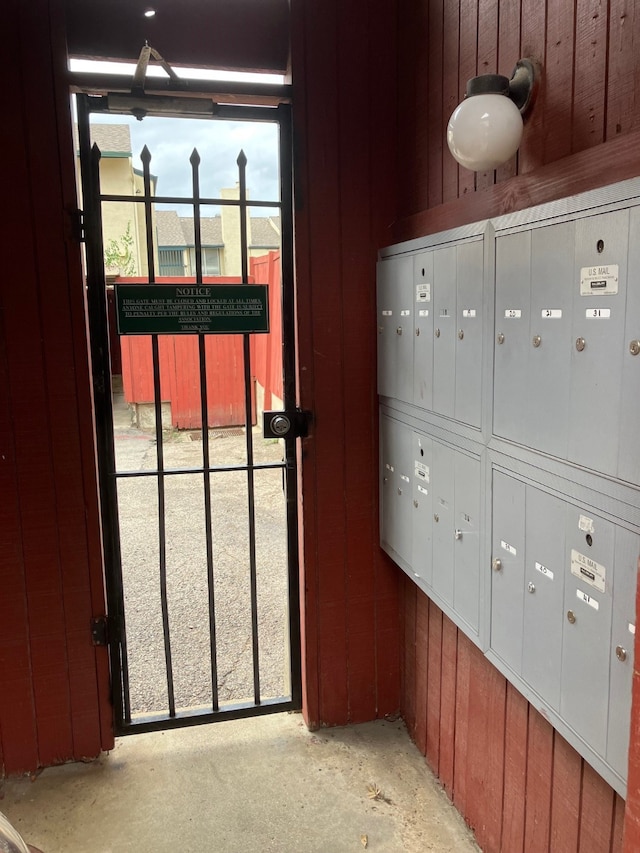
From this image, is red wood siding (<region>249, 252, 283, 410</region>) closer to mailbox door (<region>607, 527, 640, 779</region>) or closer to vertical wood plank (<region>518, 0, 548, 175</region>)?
vertical wood plank (<region>518, 0, 548, 175</region>)

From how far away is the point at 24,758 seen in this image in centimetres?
241

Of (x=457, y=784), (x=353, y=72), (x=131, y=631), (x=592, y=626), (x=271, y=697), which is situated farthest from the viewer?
(x=131, y=631)

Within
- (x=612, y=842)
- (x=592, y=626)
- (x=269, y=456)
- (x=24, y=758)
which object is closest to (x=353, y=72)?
(x=592, y=626)

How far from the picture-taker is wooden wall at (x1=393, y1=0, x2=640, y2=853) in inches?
52.4

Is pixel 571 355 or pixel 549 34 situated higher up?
pixel 549 34

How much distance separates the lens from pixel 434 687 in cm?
236

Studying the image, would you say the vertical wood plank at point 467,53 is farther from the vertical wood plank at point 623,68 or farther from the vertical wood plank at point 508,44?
the vertical wood plank at point 623,68

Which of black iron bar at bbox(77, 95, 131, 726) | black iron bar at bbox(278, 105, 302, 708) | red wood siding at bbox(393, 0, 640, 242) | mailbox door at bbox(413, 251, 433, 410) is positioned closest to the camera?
red wood siding at bbox(393, 0, 640, 242)

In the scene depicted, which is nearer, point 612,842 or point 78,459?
point 612,842

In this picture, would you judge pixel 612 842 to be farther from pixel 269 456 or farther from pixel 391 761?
pixel 269 456

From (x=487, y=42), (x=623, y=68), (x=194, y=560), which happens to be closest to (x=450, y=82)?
(x=487, y=42)

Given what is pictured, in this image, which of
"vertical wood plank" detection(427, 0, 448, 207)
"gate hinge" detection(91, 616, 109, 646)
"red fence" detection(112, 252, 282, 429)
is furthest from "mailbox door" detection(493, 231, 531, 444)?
"red fence" detection(112, 252, 282, 429)

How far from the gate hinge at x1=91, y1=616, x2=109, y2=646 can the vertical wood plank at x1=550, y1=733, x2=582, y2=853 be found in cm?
165

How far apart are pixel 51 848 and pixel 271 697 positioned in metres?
1.01
